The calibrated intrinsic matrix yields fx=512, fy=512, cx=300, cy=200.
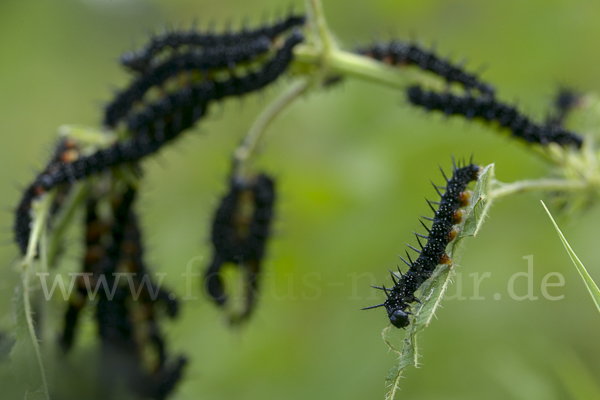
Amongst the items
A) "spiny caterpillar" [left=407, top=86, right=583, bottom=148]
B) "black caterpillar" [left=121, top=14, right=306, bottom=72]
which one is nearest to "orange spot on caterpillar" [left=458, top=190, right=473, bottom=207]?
"spiny caterpillar" [left=407, top=86, right=583, bottom=148]

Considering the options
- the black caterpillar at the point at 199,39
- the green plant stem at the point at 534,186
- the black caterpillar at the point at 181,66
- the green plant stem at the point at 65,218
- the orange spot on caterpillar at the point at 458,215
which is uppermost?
the black caterpillar at the point at 199,39

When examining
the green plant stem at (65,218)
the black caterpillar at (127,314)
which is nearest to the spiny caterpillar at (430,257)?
the black caterpillar at (127,314)

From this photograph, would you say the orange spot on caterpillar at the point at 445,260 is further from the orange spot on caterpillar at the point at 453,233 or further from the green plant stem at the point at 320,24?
the green plant stem at the point at 320,24

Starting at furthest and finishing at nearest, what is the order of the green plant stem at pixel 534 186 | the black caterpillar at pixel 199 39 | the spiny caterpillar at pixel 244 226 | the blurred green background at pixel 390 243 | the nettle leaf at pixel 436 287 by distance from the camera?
the blurred green background at pixel 390 243
the spiny caterpillar at pixel 244 226
the black caterpillar at pixel 199 39
the green plant stem at pixel 534 186
the nettle leaf at pixel 436 287

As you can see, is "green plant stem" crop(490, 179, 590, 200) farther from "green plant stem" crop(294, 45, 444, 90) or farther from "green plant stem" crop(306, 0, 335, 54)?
"green plant stem" crop(306, 0, 335, 54)

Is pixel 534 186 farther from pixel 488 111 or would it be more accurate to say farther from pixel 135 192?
pixel 135 192

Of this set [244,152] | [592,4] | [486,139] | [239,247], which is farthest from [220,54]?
[592,4]

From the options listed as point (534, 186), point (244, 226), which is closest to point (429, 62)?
point (534, 186)
